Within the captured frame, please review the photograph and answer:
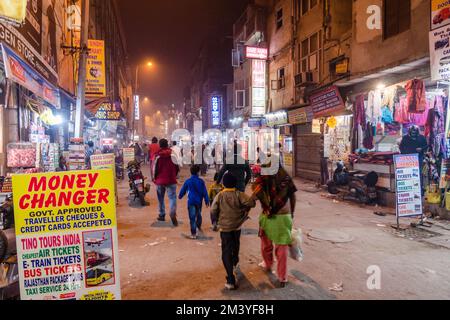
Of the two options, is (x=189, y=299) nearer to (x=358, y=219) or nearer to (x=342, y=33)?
(x=358, y=219)

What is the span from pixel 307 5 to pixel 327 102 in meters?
7.11

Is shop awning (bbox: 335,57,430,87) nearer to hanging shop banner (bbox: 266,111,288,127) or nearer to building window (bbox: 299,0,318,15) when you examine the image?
building window (bbox: 299,0,318,15)

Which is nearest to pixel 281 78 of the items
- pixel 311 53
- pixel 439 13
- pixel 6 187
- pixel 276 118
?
pixel 276 118

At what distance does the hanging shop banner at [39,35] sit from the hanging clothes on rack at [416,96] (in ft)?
31.5

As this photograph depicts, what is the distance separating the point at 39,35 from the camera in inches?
396

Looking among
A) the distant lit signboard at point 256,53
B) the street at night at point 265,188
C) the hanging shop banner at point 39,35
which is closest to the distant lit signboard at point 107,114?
the street at night at point 265,188

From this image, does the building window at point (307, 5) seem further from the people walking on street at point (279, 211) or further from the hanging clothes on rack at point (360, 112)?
the people walking on street at point (279, 211)

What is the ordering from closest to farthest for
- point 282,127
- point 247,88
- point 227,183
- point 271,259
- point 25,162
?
point 227,183, point 271,259, point 25,162, point 282,127, point 247,88

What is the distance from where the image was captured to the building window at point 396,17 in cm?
1050

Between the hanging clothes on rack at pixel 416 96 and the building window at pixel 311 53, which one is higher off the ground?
the building window at pixel 311 53

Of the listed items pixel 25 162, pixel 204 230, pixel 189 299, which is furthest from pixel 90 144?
pixel 189 299

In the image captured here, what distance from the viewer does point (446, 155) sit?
9.25 m

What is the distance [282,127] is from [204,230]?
1489 centimetres
